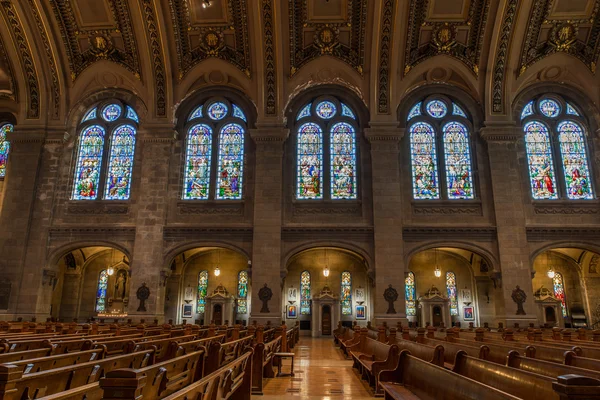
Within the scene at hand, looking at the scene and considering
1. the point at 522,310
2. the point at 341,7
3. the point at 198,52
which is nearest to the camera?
the point at 522,310

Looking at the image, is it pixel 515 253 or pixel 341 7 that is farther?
pixel 341 7

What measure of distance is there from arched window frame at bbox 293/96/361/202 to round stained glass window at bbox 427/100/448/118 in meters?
3.72

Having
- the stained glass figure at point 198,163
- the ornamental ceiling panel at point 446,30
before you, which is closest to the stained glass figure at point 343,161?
the ornamental ceiling panel at point 446,30

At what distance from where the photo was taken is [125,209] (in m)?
21.0

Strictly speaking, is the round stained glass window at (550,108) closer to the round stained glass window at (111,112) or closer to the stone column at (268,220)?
the stone column at (268,220)

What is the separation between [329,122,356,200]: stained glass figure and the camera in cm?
2114

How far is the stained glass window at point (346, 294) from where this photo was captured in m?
24.4

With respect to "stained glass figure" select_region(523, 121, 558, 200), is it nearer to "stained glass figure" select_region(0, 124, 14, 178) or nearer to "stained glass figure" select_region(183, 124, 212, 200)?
"stained glass figure" select_region(183, 124, 212, 200)

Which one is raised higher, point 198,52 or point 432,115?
point 198,52

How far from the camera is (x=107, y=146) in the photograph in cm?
2212

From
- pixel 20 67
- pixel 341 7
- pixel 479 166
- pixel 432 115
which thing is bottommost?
pixel 479 166

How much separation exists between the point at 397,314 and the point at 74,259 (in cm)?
1685

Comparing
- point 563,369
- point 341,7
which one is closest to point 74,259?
point 341,7

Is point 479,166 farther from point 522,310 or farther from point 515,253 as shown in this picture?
point 522,310
